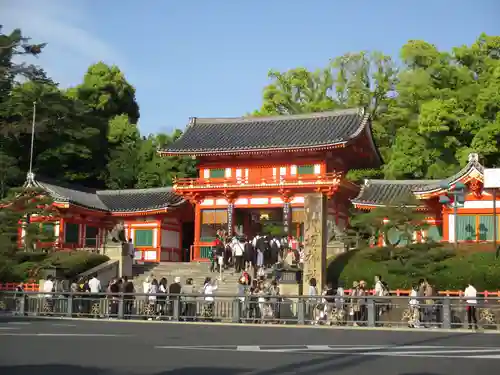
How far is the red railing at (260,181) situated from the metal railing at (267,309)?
19132 mm

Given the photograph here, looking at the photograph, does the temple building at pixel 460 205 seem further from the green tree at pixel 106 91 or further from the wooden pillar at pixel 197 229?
the green tree at pixel 106 91

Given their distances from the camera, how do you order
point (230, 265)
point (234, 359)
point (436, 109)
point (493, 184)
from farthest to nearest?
point (436, 109) → point (230, 265) → point (493, 184) → point (234, 359)

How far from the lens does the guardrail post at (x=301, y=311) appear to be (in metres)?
22.3

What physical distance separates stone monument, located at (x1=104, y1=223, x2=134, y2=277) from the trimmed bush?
1133 centimetres

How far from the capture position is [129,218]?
48.0 metres

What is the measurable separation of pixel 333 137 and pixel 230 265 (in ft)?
37.7

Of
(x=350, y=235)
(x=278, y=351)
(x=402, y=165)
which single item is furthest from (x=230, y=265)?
(x=278, y=351)

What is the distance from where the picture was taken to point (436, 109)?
43.3 m

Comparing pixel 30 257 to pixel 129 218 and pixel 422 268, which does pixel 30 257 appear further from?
pixel 422 268

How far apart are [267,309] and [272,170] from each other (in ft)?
76.7

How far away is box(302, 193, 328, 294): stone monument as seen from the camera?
27.1 m

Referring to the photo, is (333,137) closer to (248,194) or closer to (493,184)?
(248,194)

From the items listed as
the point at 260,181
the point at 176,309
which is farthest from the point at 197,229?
the point at 176,309

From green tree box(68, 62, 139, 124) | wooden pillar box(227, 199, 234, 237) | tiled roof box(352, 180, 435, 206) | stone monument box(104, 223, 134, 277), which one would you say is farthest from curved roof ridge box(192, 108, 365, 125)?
stone monument box(104, 223, 134, 277)
